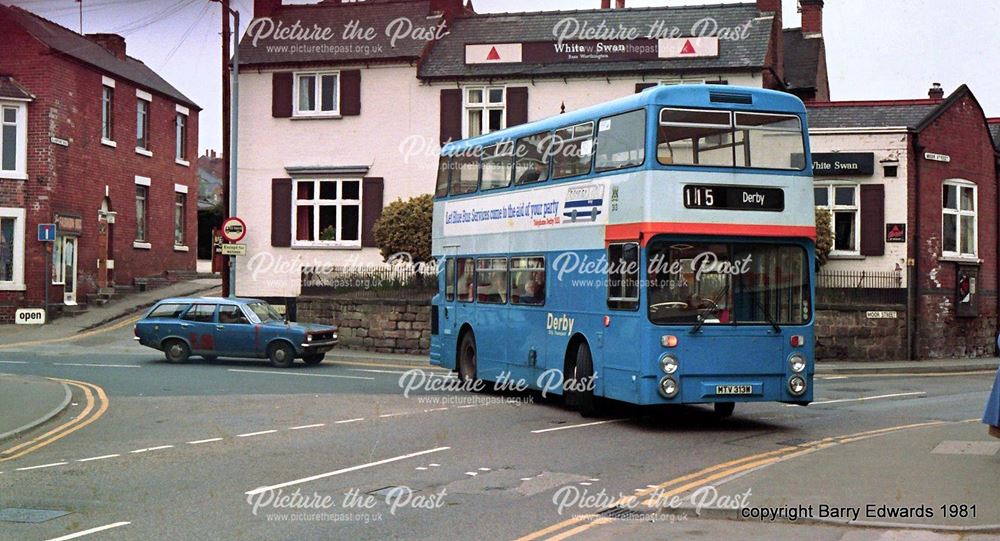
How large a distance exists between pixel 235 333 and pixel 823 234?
607 inches

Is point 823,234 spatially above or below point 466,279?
above

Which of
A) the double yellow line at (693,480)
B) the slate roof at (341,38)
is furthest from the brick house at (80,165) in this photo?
the double yellow line at (693,480)

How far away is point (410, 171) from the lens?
118 feet

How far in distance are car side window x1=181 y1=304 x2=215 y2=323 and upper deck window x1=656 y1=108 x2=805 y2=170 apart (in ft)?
48.2

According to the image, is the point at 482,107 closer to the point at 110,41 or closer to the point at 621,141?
the point at 110,41

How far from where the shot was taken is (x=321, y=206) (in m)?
36.1

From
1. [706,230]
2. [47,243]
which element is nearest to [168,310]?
[47,243]

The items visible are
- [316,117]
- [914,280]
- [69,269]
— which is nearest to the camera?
[914,280]

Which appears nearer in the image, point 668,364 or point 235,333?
point 668,364

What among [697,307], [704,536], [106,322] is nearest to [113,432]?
[697,307]

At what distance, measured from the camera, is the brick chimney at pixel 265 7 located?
127ft

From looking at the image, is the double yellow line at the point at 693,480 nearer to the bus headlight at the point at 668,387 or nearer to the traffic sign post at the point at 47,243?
the bus headlight at the point at 668,387

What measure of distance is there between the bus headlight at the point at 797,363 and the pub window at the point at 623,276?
2191 millimetres

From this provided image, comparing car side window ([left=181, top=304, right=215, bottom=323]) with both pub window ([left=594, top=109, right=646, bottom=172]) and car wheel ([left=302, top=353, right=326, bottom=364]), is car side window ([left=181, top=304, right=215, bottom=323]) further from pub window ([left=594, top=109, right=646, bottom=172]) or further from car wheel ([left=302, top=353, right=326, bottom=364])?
pub window ([left=594, top=109, right=646, bottom=172])
